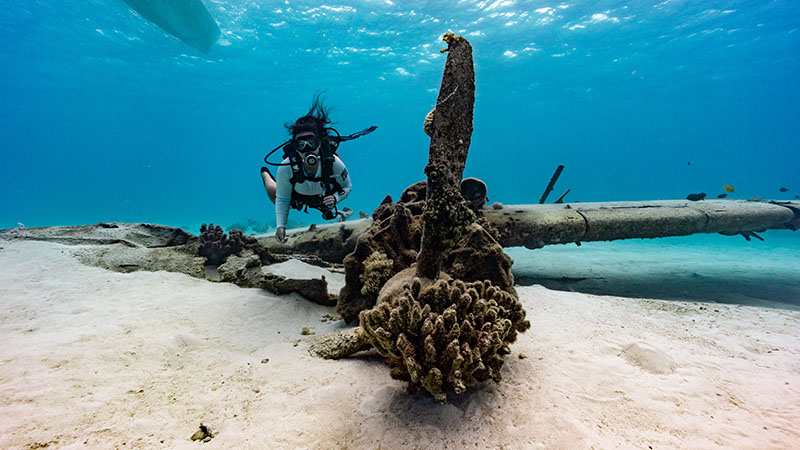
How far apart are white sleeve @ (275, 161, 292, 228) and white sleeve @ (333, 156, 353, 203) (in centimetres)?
83

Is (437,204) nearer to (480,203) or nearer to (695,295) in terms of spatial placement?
(480,203)

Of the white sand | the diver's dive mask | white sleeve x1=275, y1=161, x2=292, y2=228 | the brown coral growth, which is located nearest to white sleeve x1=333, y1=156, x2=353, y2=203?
the diver's dive mask

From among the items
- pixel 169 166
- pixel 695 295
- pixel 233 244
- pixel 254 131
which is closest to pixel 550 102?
pixel 695 295

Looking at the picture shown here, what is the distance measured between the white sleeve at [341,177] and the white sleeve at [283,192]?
826mm

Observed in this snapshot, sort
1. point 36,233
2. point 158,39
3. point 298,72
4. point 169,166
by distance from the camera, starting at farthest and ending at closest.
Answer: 1. point 169,166
2. point 298,72
3. point 158,39
4. point 36,233

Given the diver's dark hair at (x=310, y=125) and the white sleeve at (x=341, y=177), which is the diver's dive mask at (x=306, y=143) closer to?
the diver's dark hair at (x=310, y=125)

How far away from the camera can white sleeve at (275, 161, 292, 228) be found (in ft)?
17.2

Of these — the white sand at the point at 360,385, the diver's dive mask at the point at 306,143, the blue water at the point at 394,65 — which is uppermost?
the blue water at the point at 394,65

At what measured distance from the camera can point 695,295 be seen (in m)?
6.42

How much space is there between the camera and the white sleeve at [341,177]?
18.1ft

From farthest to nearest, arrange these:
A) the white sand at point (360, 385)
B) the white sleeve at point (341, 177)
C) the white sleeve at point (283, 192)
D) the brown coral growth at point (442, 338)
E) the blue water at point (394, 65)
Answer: the blue water at point (394, 65)
the white sleeve at point (341, 177)
the white sleeve at point (283, 192)
the brown coral growth at point (442, 338)
the white sand at point (360, 385)

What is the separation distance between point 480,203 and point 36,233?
9.71 m

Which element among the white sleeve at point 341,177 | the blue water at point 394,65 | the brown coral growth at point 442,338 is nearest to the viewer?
the brown coral growth at point 442,338

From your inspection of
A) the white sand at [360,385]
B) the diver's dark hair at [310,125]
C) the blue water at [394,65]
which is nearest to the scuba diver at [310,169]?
the diver's dark hair at [310,125]
